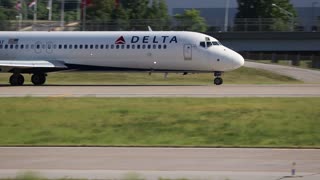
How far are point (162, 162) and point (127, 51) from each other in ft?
88.0

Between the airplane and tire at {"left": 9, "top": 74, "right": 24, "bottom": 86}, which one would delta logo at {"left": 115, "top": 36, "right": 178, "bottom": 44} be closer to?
the airplane

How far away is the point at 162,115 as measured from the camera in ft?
84.8

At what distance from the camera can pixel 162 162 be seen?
1723 cm

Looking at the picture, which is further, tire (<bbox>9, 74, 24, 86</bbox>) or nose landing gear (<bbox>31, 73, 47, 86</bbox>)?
nose landing gear (<bbox>31, 73, 47, 86</bbox>)

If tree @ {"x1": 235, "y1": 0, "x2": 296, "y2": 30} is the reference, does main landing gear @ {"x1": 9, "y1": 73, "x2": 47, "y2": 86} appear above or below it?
below

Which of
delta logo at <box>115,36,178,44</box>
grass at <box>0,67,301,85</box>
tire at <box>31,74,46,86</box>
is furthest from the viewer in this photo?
grass at <box>0,67,301,85</box>

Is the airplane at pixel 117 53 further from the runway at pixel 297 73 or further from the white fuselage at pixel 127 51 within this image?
the runway at pixel 297 73

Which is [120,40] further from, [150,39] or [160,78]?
[160,78]

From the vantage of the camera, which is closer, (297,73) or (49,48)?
(49,48)

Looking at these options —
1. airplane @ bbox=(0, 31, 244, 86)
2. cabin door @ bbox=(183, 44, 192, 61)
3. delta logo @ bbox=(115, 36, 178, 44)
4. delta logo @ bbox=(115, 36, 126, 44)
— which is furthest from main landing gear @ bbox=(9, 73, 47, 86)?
cabin door @ bbox=(183, 44, 192, 61)

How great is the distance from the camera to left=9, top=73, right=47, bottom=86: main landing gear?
148 feet

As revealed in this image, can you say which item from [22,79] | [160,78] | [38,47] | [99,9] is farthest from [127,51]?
[99,9]

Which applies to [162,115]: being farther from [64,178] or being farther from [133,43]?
[133,43]

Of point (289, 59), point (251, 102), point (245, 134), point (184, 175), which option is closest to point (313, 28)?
point (289, 59)
